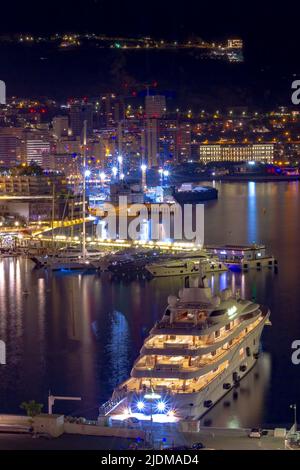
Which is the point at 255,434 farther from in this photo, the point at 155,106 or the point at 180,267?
the point at 155,106

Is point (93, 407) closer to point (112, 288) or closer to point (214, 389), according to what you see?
point (214, 389)

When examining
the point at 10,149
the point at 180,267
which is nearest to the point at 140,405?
the point at 180,267

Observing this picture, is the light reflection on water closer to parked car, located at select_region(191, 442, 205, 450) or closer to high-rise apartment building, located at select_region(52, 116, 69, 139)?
parked car, located at select_region(191, 442, 205, 450)

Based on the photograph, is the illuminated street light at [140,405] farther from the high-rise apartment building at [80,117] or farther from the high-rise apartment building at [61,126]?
the high-rise apartment building at [80,117]

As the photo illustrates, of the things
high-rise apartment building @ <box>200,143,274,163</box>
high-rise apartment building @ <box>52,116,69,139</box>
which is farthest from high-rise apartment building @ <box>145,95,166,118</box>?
high-rise apartment building @ <box>52,116,69,139</box>

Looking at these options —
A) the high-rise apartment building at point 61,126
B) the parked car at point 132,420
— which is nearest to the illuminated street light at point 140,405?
the parked car at point 132,420
